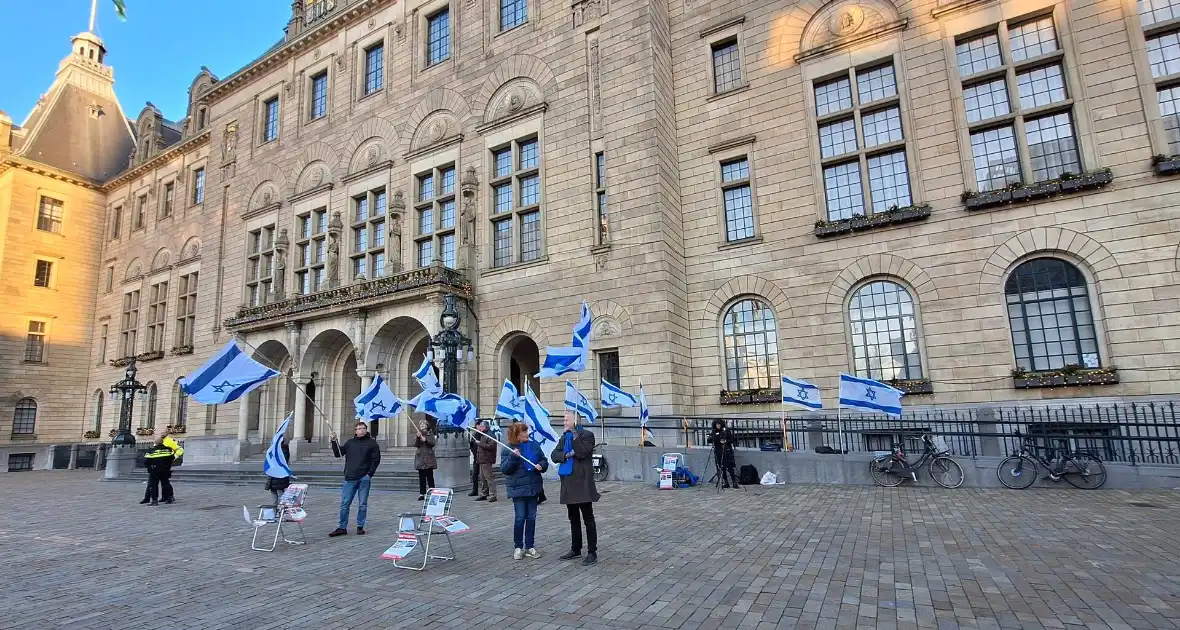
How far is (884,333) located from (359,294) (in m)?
19.6

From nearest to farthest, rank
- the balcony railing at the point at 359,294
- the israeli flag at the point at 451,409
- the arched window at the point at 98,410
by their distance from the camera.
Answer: the israeli flag at the point at 451,409 < the balcony railing at the point at 359,294 < the arched window at the point at 98,410

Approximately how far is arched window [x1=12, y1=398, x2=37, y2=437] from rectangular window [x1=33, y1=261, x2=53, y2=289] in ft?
26.3

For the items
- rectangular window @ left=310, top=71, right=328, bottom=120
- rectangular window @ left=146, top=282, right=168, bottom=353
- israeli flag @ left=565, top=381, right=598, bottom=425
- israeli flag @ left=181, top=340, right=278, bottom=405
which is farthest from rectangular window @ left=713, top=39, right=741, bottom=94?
rectangular window @ left=146, top=282, right=168, bottom=353

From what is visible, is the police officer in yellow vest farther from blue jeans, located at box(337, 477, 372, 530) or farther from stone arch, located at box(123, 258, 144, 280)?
stone arch, located at box(123, 258, 144, 280)

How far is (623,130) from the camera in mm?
22688

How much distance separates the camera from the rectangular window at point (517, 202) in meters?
24.8

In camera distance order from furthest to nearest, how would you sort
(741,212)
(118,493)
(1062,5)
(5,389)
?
(5,389), (741,212), (118,493), (1062,5)

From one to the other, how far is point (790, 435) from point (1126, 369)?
8686 millimetres

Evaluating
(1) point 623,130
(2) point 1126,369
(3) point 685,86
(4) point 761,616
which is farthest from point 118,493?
(2) point 1126,369

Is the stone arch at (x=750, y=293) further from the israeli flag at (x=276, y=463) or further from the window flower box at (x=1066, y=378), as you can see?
the israeli flag at (x=276, y=463)

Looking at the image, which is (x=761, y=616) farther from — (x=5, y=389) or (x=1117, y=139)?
(x=5, y=389)

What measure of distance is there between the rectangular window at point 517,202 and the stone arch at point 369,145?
6278 mm

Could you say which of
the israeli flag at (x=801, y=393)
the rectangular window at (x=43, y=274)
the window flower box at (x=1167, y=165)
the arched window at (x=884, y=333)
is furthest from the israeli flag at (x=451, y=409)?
the rectangular window at (x=43, y=274)

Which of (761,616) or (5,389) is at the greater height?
(5,389)
